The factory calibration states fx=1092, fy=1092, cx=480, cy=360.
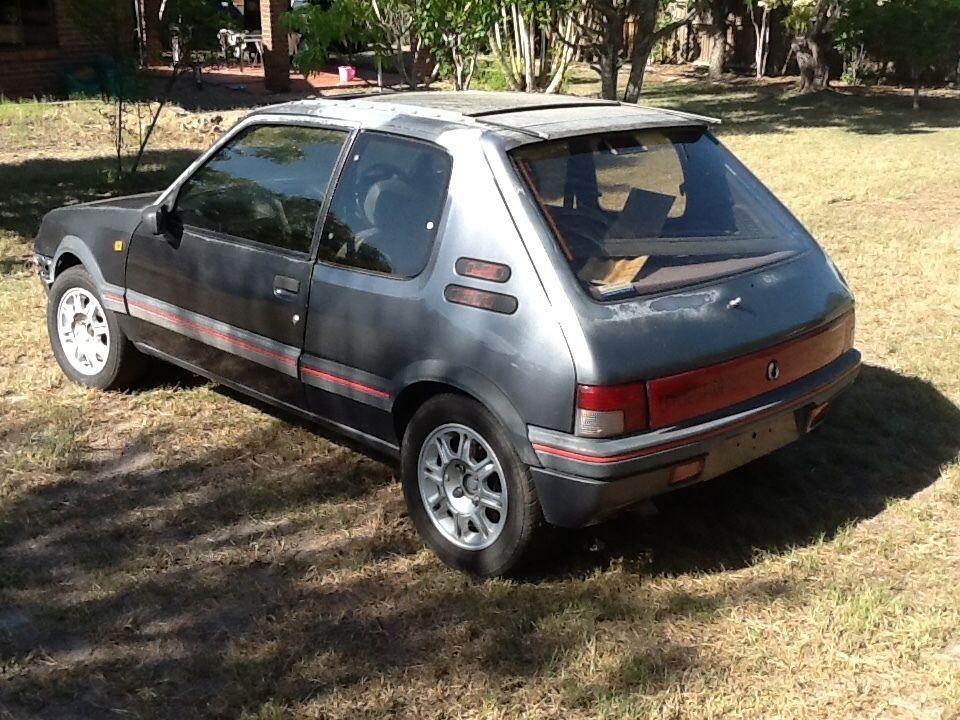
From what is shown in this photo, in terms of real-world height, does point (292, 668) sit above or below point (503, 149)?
below

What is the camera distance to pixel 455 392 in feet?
12.7

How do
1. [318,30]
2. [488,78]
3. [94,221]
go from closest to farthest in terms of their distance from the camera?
[94,221] < [318,30] < [488,78]

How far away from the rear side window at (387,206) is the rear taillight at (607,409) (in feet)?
2.91

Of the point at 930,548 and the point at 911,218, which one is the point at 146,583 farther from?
the point at 911,218

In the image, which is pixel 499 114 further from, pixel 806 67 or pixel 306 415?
pixel 806 67

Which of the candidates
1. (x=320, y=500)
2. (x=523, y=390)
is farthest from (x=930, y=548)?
(x=320, y=500)

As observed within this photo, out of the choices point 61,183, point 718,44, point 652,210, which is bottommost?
point 61,183

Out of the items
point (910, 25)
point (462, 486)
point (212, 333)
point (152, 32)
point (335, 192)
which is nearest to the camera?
point (462, 486)

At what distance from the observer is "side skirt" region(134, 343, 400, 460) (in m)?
4.29

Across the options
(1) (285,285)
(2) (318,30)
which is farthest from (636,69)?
(1) (285,285)

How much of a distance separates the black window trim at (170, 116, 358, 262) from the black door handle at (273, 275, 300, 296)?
0.32 ft

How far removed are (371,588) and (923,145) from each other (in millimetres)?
13980

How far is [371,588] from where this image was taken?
3965 mm

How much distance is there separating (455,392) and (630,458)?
0.71 metres
